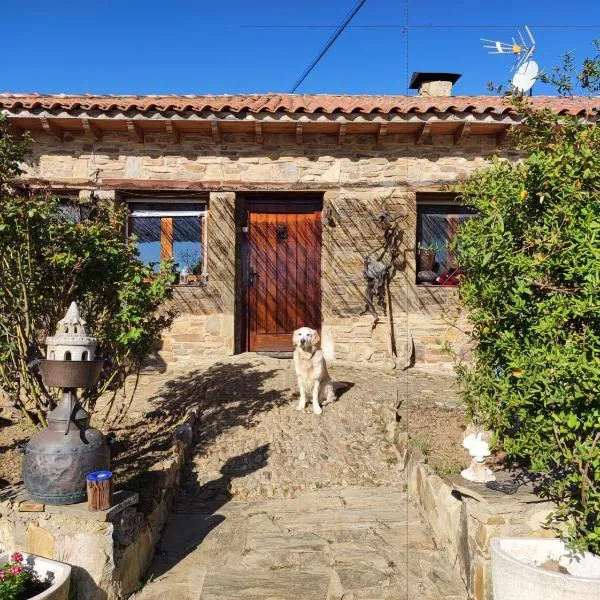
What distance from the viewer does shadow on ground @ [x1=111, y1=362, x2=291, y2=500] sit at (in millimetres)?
4719

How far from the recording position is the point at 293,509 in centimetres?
431

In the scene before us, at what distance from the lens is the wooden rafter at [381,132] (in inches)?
299

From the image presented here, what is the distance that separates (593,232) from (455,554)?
227cm

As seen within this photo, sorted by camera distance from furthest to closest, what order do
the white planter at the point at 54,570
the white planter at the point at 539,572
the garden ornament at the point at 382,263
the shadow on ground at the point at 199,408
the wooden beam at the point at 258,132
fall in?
the garden ornament at the point at 382,263 < the wooden beam at the point at 258,132 < the shadow on ground at the point at 199,408 < the white planter at the point at 54,570 < the white planter at the point at 539,572

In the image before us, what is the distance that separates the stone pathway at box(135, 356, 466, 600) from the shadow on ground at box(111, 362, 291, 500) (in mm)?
28

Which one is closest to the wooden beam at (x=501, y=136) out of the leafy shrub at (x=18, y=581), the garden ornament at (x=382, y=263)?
the garden ornament at (x=382, y=263)

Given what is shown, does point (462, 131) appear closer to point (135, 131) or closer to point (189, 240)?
point (189, 240)

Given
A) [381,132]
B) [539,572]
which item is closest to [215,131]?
[381,132]

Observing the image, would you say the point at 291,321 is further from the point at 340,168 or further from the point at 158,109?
the point at 158,109

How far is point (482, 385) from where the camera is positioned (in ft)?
10.5

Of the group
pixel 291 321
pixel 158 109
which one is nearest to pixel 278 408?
pixel 291 321

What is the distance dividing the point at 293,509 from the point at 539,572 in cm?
229

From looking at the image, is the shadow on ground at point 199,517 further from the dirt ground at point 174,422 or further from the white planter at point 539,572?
the white planter at point 539,572

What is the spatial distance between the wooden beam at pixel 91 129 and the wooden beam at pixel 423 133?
4892mm
